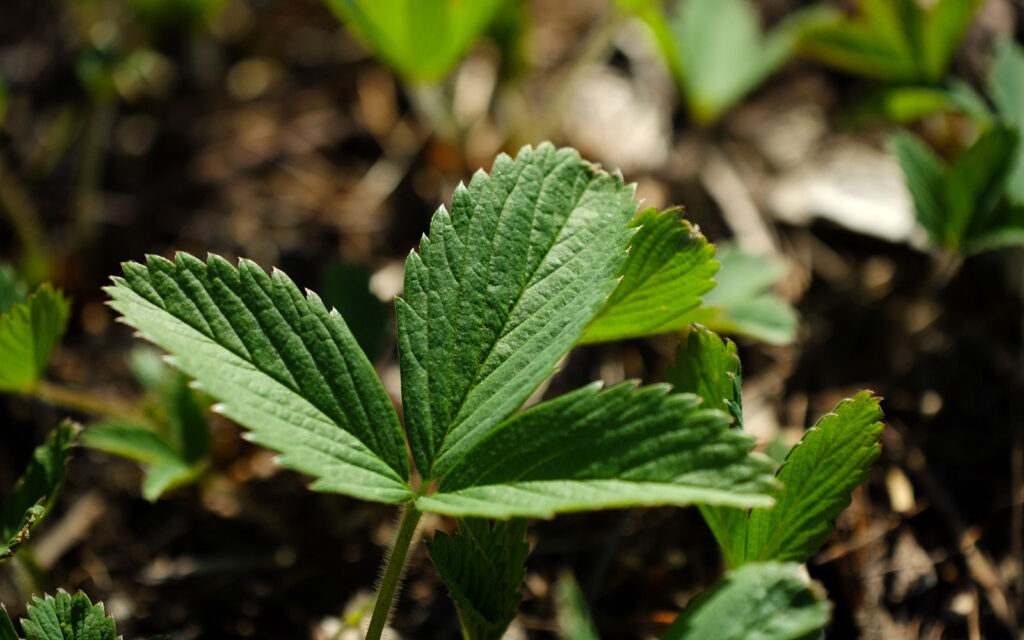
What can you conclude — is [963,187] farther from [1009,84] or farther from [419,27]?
[419,27]

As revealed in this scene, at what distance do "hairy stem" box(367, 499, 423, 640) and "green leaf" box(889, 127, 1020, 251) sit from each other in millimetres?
1406

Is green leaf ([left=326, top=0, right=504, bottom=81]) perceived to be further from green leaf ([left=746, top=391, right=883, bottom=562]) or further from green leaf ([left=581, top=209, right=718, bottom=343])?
green leaf ([left=746, top=391, right=883, bottom=562])

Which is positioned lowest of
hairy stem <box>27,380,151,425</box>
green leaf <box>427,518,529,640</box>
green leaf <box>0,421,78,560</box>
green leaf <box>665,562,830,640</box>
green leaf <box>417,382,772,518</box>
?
green leaf <box>665,562,830,640</box>

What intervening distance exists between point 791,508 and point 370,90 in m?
2.14

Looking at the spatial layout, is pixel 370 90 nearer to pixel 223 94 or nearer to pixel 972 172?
pixel 223 94

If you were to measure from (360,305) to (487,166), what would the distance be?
912 millimetres

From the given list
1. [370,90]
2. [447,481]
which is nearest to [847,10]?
[370,90]

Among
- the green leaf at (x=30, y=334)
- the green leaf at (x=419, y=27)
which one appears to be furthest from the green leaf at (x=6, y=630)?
the green leaf at (x=419, y=27)

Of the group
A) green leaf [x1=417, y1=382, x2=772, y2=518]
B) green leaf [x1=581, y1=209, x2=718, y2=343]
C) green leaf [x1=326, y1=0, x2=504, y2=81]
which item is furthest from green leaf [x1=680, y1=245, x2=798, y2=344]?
green leaf [x1=326, y1=0, x2=504, y2=81]

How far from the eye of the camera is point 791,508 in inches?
48.2

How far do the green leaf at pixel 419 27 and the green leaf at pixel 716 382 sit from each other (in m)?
1.18

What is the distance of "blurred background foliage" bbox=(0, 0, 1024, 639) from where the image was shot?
170 centimetres

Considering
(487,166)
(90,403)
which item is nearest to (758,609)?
(90,403)

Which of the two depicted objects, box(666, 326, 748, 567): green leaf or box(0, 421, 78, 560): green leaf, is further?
box(0, 421, 78, 560): green leaf
